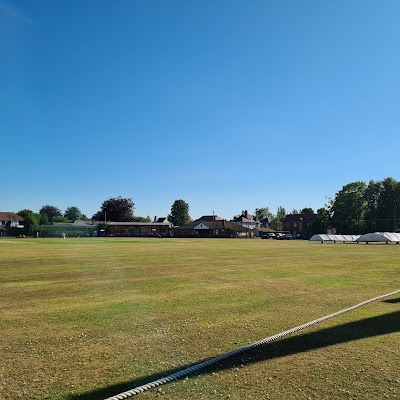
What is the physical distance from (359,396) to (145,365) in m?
3.38

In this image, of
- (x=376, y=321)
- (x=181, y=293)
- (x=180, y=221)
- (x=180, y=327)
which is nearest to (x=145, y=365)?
(x=180, y=327)

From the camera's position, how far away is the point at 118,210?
160 meters

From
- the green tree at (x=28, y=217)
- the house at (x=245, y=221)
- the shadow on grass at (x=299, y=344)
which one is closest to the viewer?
the shadow on grass at (x=299, y=344)

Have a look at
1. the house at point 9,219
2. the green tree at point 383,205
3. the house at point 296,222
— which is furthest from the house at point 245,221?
the house at point 9,219

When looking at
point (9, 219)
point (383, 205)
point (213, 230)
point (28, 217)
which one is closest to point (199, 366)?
point (383, 205)

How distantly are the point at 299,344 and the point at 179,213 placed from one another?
173893 millimetres

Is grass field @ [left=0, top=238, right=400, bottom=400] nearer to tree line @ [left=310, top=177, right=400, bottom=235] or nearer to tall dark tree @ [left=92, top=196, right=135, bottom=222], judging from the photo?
tree line @ [left=310, top=177, right=400, bottom=235]

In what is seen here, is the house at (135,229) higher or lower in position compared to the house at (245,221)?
lower

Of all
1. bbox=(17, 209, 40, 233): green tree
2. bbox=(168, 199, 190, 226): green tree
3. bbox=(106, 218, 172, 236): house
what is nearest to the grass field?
bbox=(106, 218, 172, 236): house

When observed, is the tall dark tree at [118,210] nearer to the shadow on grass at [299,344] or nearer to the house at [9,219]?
the house at [9,219]

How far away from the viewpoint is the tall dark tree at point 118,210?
160 m

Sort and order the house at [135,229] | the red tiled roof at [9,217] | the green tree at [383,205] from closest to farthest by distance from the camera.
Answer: the green tree at [383,205] < the house at [135,229] < the red tiled roof at [9,217]

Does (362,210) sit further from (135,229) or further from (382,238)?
(135,229)

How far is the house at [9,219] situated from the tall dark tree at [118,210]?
34.2 metres
